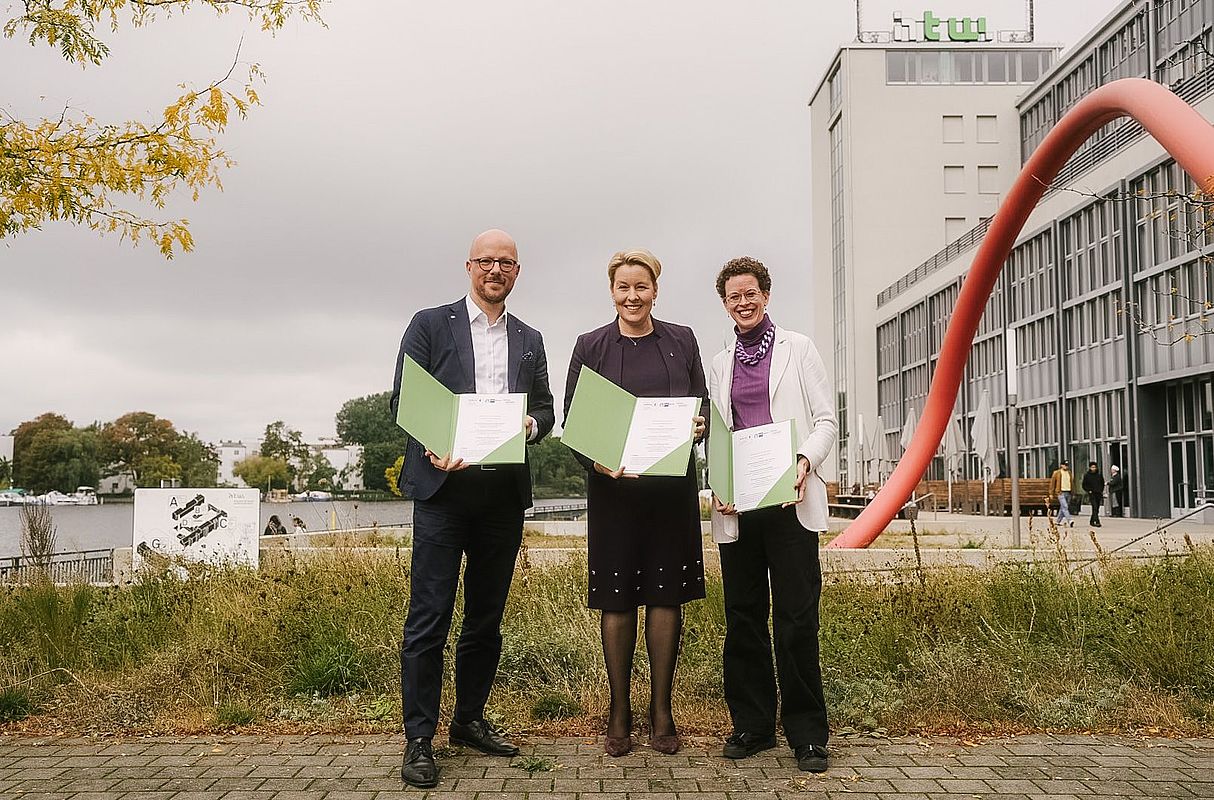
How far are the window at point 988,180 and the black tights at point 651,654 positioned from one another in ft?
210

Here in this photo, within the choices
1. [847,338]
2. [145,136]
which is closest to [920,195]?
[847,338]

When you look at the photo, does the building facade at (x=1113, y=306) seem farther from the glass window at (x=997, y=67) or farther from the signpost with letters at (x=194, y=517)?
the signpost with letters at (x=194, y=517)

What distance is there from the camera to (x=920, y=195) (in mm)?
66188

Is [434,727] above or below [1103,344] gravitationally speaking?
below

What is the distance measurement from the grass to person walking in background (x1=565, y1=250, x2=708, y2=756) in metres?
0.52

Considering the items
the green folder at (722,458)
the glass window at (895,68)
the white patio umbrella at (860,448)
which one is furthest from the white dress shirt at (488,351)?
the glass window at (895,68)

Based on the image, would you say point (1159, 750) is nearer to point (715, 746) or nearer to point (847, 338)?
point (715, 746)

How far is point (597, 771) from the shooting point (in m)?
4.55

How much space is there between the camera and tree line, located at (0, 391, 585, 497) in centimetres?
9138

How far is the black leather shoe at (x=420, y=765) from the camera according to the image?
4344mm

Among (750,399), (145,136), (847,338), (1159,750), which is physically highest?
(847,338)

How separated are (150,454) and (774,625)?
99.1 m

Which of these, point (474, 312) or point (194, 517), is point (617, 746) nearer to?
point (474, 312)

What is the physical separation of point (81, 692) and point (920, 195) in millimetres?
65915
